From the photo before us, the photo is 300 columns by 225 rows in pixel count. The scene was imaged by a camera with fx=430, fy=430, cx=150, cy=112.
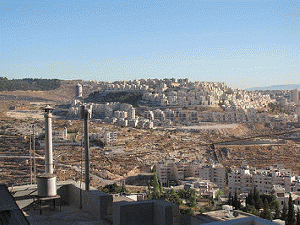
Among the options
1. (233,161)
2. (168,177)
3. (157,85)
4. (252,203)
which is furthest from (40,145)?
(157,85)

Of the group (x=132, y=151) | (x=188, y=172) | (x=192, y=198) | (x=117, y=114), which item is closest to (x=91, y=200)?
(x=192, y=198)

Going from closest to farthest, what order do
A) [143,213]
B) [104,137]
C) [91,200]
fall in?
[143,213] < [91,200] < [104,137]

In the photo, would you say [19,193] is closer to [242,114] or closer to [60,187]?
[60,187]

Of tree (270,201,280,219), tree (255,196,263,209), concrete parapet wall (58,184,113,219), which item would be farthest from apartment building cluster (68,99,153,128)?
concrete parapet wall (58,184,113,219)

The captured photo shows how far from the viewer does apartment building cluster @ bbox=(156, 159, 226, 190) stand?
20453 mm

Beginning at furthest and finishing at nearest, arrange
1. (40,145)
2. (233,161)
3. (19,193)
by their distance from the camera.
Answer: (233,161)
(40,145)
(19,193)

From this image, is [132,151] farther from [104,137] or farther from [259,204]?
[259,204]

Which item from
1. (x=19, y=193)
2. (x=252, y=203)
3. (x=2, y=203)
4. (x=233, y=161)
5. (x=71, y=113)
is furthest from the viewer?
(x=71, y=113)

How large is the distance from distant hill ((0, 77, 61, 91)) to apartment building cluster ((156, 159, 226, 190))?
1992 inches

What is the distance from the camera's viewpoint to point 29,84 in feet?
243

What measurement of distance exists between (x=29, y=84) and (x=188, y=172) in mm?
57891

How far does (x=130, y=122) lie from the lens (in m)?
37.5

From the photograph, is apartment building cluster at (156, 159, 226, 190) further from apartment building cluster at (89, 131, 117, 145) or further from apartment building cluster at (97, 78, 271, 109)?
apartment building cluster at (97, 78, 271, 109)

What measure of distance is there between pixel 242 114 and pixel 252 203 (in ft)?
100
